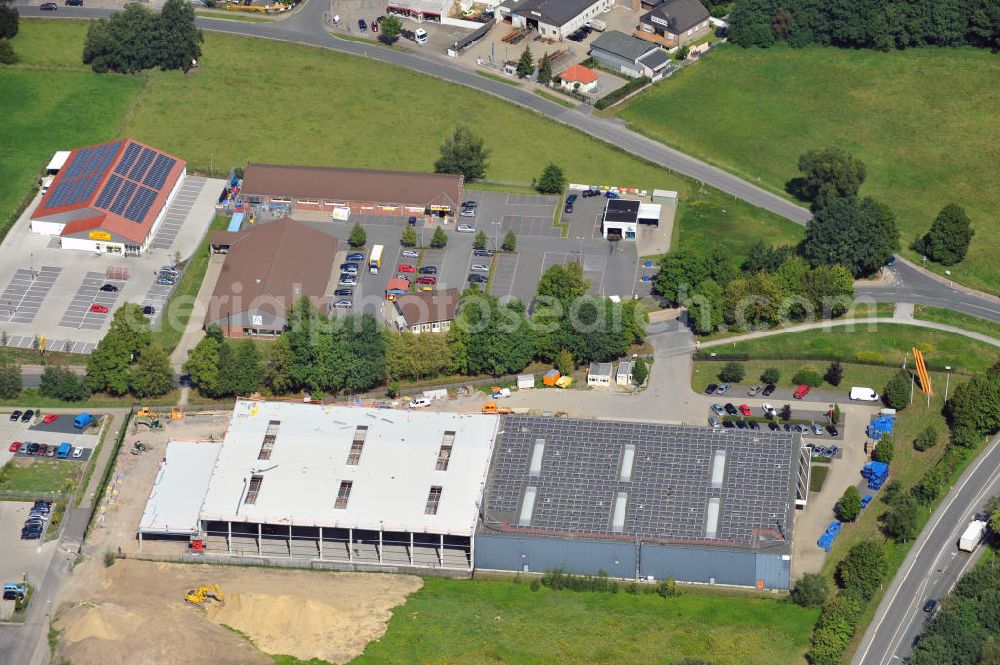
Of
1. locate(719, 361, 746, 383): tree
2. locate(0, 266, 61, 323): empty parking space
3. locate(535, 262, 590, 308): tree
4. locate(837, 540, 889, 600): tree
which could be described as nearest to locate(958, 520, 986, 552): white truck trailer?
locate(837, 540, 889, 600): tree

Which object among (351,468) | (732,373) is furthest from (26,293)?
(732,373)

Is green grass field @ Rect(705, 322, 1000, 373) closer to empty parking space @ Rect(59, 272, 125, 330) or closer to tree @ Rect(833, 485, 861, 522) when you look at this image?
tree @ Rect(833, 485, 861, 522)

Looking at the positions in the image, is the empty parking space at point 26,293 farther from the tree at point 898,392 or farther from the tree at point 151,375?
the tree at point 898,392

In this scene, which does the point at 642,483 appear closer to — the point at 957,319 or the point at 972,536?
the point at 972,536

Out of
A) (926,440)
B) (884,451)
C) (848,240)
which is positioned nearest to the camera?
(884,451)

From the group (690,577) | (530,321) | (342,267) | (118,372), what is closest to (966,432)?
(690,577)

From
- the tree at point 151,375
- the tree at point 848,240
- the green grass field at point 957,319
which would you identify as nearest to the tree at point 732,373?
the tree at point 848,240

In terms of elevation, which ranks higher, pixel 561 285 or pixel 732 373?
pixel 561 285
